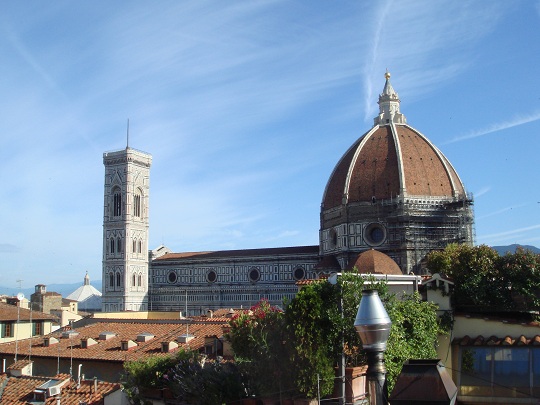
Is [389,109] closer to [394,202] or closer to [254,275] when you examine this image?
[394,202]

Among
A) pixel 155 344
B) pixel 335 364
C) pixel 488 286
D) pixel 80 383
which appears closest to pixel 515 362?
pixel 335 364

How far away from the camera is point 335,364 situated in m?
10.9

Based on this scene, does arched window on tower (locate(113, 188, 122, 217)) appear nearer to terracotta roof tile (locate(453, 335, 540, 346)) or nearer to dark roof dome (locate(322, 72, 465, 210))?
dark roof dome (locate(322, 72, 465, 210))

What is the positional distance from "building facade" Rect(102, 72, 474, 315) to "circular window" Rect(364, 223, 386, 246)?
101 mm

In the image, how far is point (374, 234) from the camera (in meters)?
58.6

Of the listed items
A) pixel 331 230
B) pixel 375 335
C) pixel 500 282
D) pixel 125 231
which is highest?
pixel 125 231

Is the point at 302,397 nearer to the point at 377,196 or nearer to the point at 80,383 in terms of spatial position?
the point at 80,383

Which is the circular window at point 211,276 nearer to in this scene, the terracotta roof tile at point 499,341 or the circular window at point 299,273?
the circular window at point 299,273

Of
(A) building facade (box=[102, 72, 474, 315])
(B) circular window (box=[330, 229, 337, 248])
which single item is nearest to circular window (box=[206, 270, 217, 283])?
(A) building facade (box=[102, 72, 474, 315])

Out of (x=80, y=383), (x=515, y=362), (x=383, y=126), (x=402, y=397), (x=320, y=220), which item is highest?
(x=383, y=126)

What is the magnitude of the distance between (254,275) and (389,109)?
951 inches

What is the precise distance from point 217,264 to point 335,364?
2619 inches

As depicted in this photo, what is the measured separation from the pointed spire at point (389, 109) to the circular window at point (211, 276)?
26.3 m

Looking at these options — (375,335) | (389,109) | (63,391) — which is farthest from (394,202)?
(375,335)
